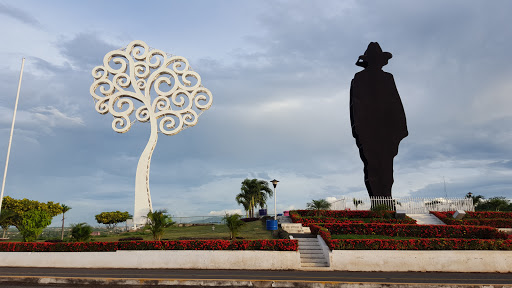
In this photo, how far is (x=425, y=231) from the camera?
61.1 ft

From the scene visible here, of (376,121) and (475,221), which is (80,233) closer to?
(376,121)

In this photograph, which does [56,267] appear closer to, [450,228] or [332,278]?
[332,278]

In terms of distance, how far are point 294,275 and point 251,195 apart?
2980cm

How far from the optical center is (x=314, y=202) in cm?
3020

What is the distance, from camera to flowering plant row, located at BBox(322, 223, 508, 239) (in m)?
17.9

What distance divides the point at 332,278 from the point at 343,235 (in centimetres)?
691

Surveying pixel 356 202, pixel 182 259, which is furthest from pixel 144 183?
pixel 356 202

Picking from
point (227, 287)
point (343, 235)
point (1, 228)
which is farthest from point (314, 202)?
Answer: point (1, 228)

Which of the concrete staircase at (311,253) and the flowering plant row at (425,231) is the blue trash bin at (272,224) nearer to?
the concrete staircase at (311,253)

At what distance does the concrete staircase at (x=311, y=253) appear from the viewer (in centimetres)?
1554

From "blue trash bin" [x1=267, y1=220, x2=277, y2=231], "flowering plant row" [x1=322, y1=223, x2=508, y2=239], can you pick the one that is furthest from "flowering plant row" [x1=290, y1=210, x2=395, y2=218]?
"flowering plant row" [x1=322, y1=223, x2=508, y2=239]

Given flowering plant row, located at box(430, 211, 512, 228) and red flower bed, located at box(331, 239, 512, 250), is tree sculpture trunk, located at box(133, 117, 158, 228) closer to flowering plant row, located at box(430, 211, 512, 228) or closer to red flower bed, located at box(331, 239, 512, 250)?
red flower bed, located at box(331, 239, 512, 250)

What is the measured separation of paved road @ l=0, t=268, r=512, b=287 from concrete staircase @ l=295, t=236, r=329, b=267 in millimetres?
1341

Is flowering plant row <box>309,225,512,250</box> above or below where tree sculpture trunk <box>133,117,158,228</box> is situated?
below
